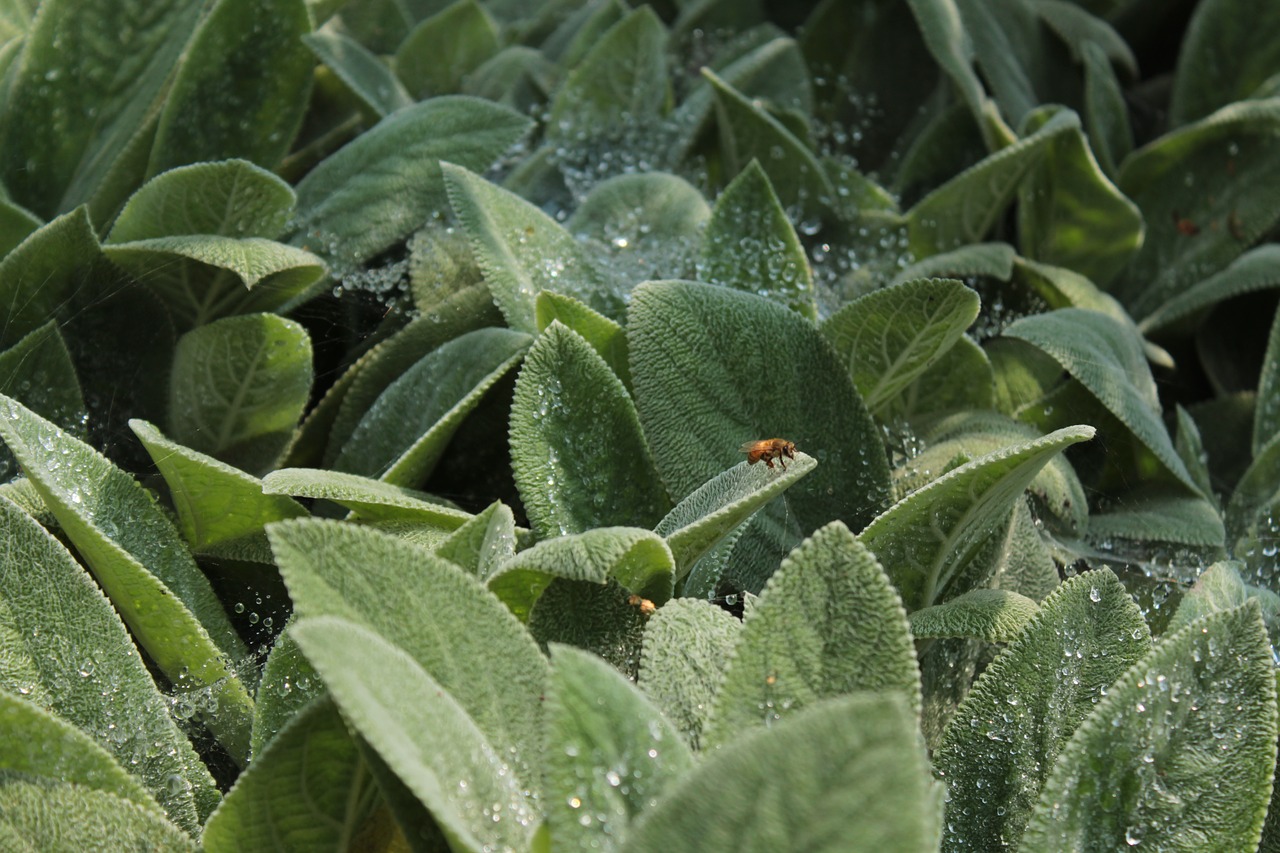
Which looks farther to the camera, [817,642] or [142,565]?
[142,565]

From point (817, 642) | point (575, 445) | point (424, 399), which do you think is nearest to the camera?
point (817, 642)

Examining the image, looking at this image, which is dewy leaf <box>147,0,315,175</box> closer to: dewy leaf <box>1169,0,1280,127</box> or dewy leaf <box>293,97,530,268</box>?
dewy leaf <box>293,97,530,268</box>

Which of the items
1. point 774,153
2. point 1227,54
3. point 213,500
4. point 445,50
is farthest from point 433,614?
point 1227,54

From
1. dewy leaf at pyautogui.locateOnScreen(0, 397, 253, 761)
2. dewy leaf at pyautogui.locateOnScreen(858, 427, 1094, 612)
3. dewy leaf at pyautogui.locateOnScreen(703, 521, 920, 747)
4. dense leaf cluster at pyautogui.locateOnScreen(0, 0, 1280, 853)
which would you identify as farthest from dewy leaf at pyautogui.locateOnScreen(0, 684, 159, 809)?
dewy leaf at pyautogui.locateOnScreen(858, 427, 1094, 612)

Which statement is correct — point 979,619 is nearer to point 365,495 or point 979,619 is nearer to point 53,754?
point 365,495

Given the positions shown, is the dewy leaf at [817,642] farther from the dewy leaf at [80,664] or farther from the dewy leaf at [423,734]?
the dewy leaf at [80,664]

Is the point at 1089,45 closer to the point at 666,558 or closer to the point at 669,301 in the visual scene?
the point at 669,301
